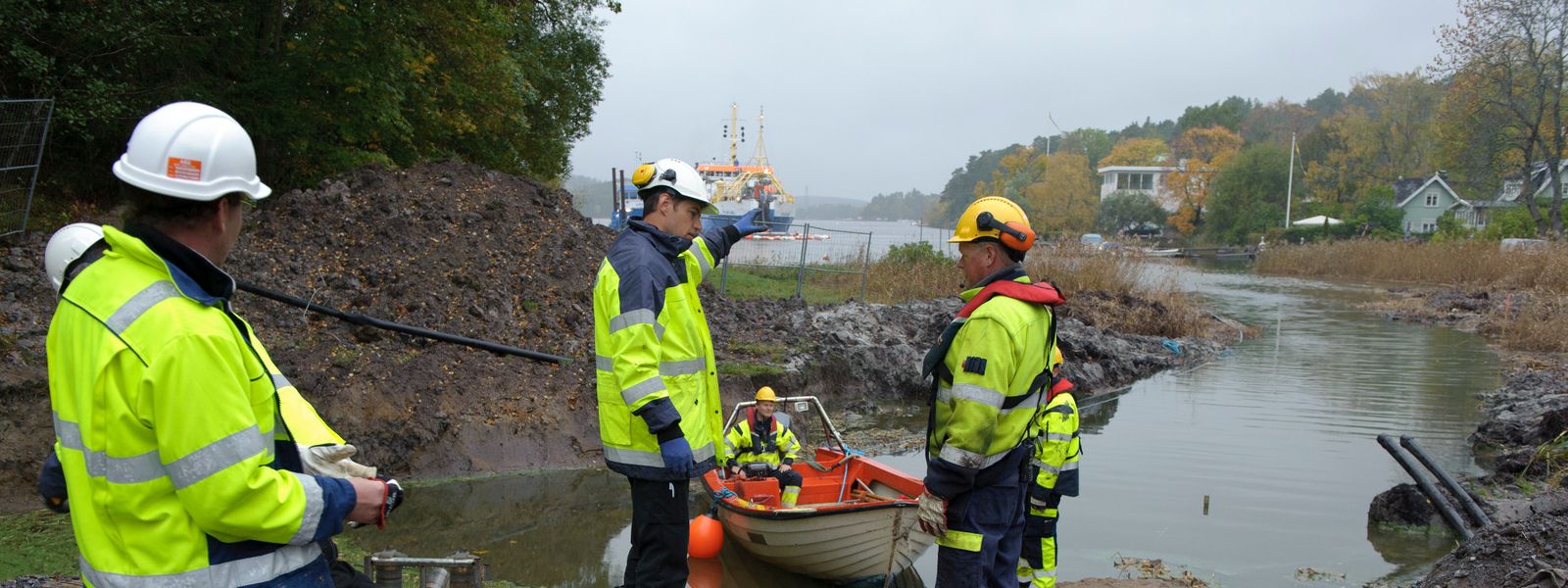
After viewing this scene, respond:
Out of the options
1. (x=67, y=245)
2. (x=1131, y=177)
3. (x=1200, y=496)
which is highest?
(x=1131, y=177)

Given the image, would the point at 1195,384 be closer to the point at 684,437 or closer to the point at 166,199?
the point at 684,437

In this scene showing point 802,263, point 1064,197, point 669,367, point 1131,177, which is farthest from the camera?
point 1131,177

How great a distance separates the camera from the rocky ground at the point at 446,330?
358 inches

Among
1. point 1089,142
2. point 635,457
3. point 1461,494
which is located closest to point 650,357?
point 635,457

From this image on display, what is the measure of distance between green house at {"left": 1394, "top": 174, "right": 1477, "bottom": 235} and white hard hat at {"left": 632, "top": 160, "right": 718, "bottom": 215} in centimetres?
6925

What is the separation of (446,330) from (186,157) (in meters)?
8.89

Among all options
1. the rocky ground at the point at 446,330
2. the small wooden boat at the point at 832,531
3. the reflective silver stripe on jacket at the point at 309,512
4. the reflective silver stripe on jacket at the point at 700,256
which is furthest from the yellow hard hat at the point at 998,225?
the rocky ground at the point at 446,330

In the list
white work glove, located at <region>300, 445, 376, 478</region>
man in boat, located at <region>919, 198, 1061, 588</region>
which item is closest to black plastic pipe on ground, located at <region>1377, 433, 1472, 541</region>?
man in boat, located at <region>919, 198, 1061, 588</region>

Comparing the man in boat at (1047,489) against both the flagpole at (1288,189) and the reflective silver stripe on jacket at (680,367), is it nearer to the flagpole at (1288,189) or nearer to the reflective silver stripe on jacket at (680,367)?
the reflective silver stripe on jacket at (680,367)

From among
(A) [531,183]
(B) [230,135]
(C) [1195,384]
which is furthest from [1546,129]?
(B) [230,135]

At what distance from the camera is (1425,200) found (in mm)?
65500

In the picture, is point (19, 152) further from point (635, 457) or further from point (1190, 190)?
point (1190, 190)

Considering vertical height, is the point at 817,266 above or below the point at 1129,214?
below

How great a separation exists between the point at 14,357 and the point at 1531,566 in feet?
33.3
